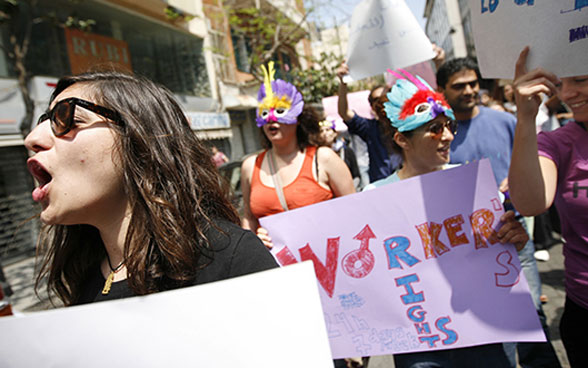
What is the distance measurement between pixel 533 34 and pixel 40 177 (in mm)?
1706

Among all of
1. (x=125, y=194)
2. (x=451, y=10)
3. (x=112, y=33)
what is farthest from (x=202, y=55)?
(x=451, y=10)

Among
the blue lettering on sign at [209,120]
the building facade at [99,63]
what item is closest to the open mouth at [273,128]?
the building facade at [99,63]

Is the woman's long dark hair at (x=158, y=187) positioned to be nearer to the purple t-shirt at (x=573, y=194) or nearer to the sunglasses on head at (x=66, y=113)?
the sunglasses on head at (x=66, y=113)

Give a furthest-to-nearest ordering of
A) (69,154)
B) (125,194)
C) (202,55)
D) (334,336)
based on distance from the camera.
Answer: (202,55)
(334,336)
(125,194)
(69,154)

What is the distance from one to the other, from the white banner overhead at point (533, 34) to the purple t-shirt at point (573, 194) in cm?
39

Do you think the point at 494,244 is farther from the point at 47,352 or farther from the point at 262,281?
the point at 47,352

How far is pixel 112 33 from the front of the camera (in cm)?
1224

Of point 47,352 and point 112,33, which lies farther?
point 112,33

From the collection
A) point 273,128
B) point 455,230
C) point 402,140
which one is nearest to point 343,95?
point 273,128

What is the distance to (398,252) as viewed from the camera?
1769 millimetres

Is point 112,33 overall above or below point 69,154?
above

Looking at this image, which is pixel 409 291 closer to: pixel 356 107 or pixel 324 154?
pixel 324 154

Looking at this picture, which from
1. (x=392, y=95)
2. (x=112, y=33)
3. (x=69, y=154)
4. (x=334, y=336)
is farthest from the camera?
(x=112, y=33)

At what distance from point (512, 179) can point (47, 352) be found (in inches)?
63.3
